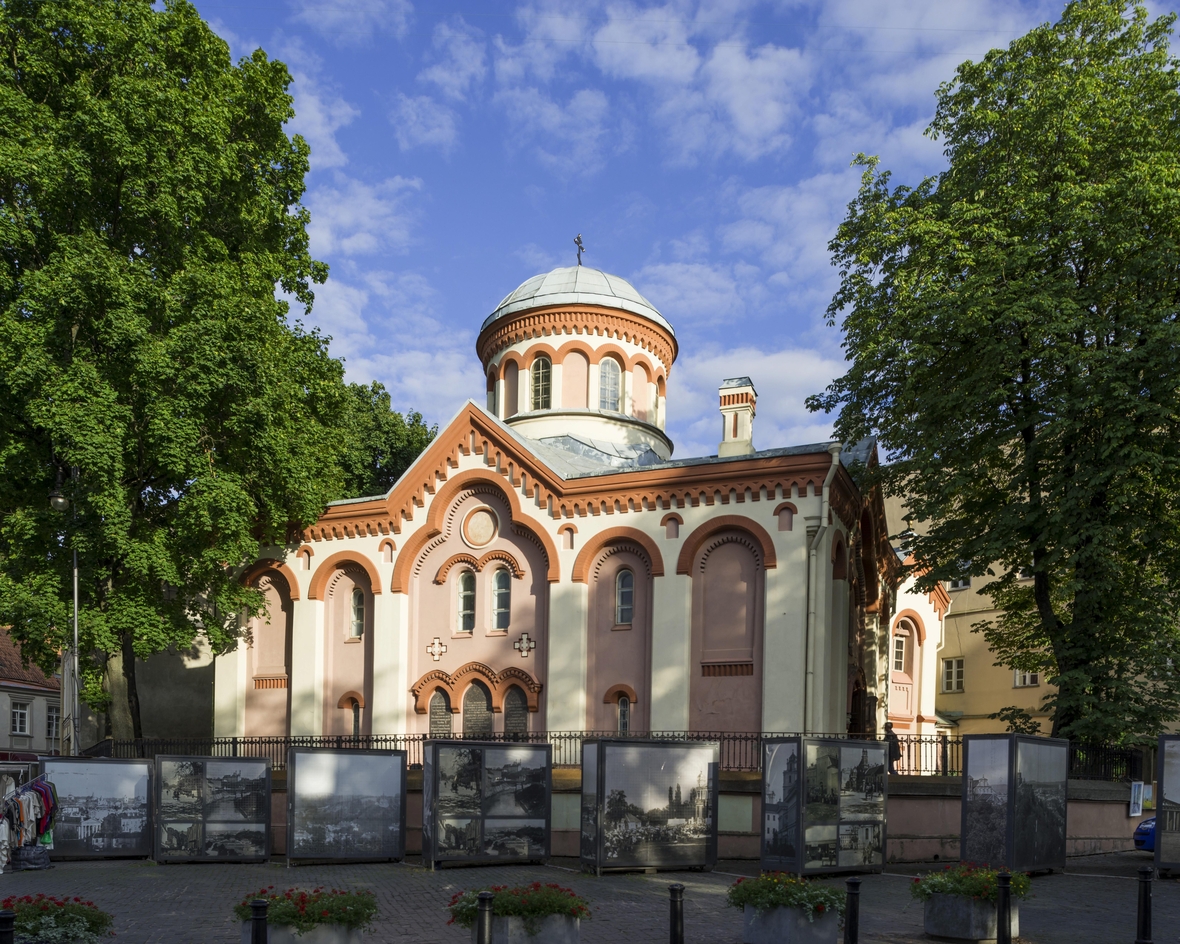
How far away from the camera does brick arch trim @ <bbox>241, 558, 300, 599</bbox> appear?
94.2 ft

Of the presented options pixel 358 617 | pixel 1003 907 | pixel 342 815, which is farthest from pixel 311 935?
pixel 358 617

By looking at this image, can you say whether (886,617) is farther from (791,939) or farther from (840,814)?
(791,939)

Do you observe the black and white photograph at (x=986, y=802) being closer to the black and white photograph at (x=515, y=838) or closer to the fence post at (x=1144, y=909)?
the fence post at (x=1144, y=909)

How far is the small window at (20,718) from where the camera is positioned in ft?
135

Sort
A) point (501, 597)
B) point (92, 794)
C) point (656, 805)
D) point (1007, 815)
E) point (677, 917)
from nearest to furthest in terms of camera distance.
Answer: point (677, 917) → point (1007, 815) → point (656, 805) → point (92, 794) → point (501, 597)

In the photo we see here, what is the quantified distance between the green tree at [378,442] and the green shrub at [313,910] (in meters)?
29.3

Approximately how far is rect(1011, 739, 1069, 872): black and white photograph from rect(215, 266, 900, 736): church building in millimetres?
7163

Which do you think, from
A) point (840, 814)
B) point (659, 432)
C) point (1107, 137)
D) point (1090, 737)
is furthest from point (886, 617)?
point (840, 814)

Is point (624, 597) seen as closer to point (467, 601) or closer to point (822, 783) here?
point (467, 601)

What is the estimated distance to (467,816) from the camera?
1611cm

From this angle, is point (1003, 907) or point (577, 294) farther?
point (577, 294)

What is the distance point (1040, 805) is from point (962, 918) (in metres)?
4.83

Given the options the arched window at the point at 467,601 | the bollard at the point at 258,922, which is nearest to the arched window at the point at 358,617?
the arched window at the point at 467,601

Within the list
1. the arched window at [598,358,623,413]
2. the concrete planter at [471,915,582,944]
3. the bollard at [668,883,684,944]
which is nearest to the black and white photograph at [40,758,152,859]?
the concrete planter at [471,915,582,944]
